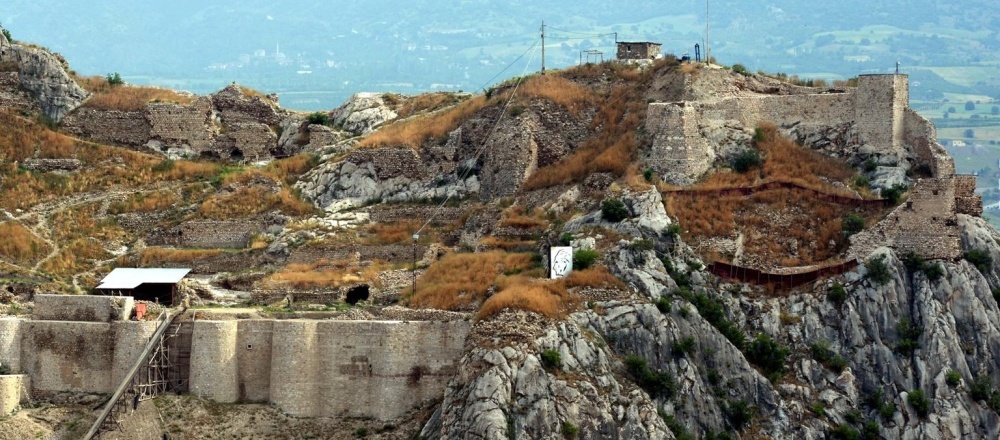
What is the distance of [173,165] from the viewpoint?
81.8 metres

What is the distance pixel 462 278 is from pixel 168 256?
14794 millimetres

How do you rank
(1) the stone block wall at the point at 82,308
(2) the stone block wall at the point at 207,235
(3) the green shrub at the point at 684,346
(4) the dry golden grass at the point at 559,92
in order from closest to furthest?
(3) the green shrub at the point at 684,346
(1) the stone block wall at the point at 82,308
(2) the stone block wall at the point at 207,235
(4) the dry golden grass at the point at 559,92

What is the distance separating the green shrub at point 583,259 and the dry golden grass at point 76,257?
2124 cm

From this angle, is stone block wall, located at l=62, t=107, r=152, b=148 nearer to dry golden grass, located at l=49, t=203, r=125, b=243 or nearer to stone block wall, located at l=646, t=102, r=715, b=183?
dry golden grass, located at l=49, t=203, r=125, b=243

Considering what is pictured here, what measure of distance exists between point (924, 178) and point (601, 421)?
19106mm

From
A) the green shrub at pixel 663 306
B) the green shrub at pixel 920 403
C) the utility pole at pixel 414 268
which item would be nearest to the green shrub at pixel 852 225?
the green shrub at pixel 920 403

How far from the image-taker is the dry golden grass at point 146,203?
77875mm

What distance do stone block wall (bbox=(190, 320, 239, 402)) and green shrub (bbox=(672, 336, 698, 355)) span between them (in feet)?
50.1

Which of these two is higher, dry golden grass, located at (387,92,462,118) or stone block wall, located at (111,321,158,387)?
dry golden grass, located at (387,92,462,118)

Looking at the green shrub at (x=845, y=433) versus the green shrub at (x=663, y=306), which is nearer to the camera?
the green shrub at (x=845, y=433)

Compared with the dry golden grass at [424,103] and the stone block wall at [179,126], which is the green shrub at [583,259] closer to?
the dry golden grass at [424,103]

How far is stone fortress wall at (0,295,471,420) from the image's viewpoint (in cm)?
6181

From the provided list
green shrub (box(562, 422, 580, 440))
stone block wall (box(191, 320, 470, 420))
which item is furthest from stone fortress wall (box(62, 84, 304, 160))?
green shrub (box(562, 422, 580, 440))

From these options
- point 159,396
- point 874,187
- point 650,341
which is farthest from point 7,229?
point 874,187
